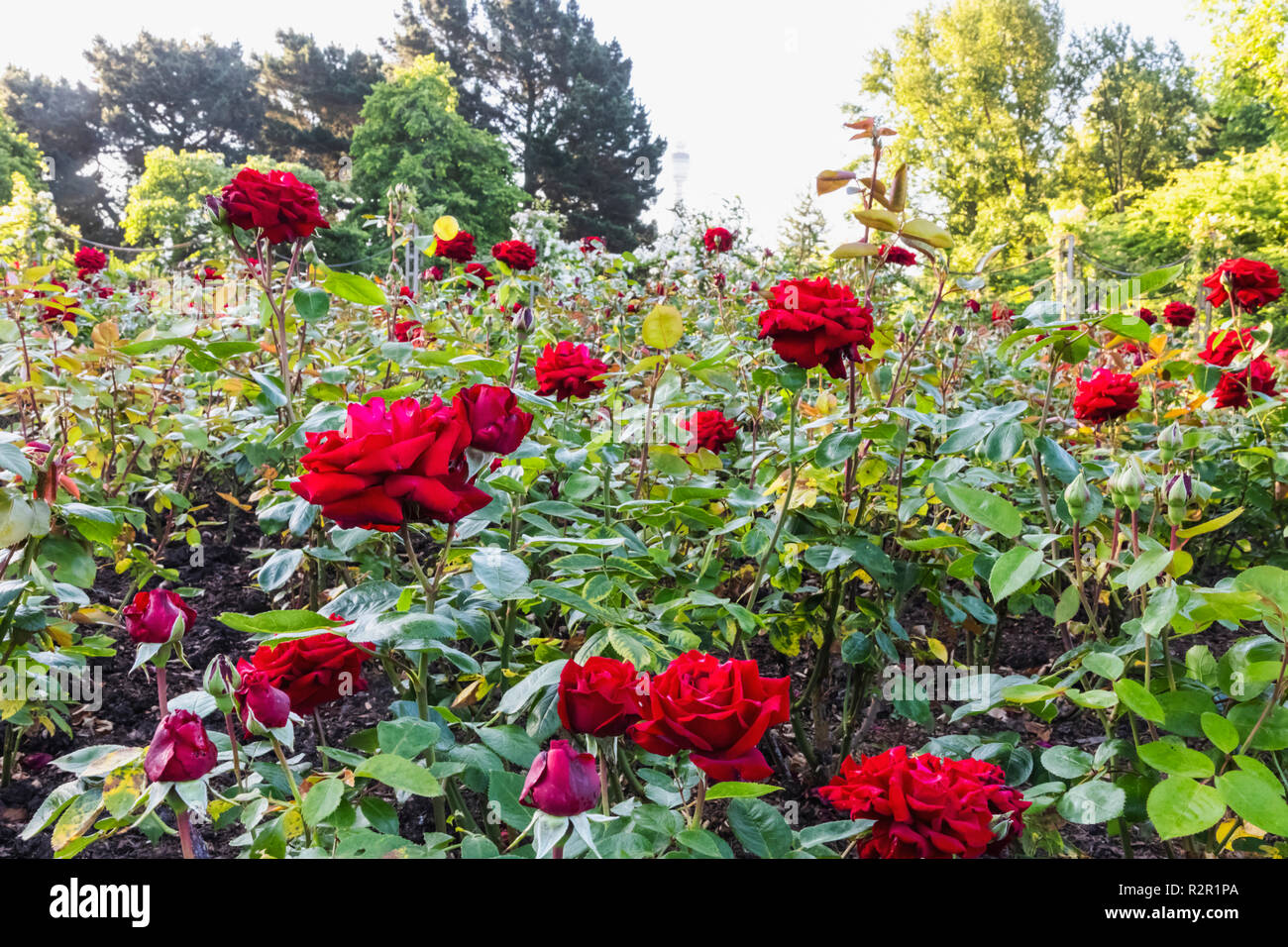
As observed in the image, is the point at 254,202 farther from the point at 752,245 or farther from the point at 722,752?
the point at 752,245

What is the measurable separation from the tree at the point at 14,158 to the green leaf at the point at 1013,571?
20669 mm

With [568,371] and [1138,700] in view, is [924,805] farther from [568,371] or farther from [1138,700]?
[568,371]

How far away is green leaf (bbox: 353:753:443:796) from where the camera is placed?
57cm

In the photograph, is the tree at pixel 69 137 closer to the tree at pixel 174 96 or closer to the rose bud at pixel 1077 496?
the tree at pixel 174 96

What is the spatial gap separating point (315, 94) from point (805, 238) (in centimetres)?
2259

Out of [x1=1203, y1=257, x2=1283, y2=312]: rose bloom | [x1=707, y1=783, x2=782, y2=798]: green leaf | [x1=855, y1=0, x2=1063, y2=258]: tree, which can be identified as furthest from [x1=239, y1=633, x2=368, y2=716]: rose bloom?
[x1=855, y1=0, x2=1063, y2=258]: tree

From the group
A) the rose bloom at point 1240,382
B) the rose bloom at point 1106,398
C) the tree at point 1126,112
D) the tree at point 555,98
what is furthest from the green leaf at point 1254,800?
the tree at point 1126,112

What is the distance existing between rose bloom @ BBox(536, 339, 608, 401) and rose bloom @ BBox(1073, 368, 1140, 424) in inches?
36.8

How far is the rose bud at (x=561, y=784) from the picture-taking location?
58 centimetres

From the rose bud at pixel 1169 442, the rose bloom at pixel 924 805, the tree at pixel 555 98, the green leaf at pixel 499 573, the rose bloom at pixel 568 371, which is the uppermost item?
the tree at pixel 555 98

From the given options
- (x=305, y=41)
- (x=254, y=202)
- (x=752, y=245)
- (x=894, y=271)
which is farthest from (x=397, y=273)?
(x=305, y=41)

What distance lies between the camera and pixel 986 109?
20266 millimetres

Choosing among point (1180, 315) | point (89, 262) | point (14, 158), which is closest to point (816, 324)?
point (1180, 315)

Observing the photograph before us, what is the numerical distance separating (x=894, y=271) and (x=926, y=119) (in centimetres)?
2052
